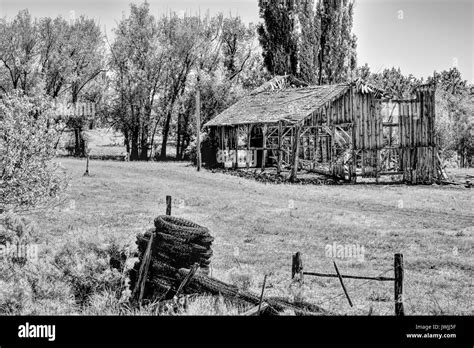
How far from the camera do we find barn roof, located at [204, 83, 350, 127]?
28391mm

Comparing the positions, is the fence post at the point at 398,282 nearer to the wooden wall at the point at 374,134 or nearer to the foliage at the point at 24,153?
the foliage at the point at 24,153

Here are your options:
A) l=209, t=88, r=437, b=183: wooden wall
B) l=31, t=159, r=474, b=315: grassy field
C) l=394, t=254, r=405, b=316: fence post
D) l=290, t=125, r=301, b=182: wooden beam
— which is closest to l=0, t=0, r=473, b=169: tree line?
l=209, t=88, r=437, b=183: wooden wall

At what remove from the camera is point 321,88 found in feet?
100

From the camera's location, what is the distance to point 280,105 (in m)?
31.4

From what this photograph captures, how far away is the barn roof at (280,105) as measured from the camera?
2839 centimetres

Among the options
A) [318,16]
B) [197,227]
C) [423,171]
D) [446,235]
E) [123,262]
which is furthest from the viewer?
[318,16]

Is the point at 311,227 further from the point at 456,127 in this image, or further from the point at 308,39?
the point at 456,127
